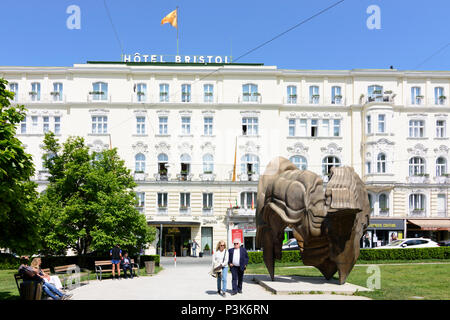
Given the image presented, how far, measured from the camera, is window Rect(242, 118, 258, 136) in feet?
164

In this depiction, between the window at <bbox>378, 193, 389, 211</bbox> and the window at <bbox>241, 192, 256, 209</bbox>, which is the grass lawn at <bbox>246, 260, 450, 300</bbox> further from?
the window at <bbox>378, 193, 389, 211</bbox>

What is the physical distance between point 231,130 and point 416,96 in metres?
21.4

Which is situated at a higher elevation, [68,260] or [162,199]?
[162,199]

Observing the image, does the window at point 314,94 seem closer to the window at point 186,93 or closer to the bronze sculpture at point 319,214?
the window at point 186,93

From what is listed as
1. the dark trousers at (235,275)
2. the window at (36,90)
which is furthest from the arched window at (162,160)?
the dark trousers at (235,275)

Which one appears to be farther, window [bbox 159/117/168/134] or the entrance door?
window [bbox 159/117/168/134]

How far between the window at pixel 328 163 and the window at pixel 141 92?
2134 centimetres

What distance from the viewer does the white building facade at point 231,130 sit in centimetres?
4866

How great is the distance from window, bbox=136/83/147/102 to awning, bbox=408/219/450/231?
105 ft

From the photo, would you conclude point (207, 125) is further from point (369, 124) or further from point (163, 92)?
point (369, 124)

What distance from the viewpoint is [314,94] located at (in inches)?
2018

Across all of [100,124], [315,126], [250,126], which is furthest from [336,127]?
[100,124]

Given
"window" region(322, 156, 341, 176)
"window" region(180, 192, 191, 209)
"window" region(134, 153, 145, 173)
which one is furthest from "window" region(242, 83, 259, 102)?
"window" region(134, 153, 145, 173)
